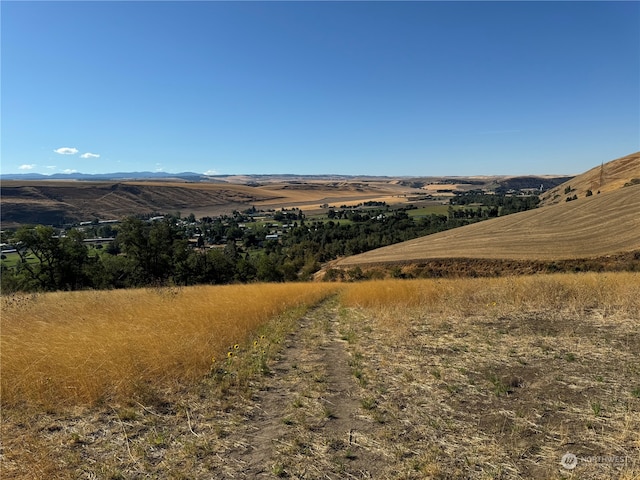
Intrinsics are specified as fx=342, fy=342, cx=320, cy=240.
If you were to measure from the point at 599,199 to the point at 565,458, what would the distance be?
5698cm

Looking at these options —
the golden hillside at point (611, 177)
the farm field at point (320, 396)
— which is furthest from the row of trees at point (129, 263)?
the golden hillside at point (611, 177)

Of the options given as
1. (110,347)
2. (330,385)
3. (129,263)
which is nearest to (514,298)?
(330,385)

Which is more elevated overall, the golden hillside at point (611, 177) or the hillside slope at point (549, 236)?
the golden hillside at point (611, 177)

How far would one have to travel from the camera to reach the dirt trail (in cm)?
346

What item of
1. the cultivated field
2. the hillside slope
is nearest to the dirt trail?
the hillside slope

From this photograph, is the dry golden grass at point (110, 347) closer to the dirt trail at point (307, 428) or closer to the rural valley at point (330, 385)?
the rural valley at point (330, 385)

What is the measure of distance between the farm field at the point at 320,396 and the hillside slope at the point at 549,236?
32052 millimetres

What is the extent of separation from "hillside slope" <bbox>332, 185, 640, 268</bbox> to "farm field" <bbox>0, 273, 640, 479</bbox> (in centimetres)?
3205

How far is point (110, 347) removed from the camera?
6094mm

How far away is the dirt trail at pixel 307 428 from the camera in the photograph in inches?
136

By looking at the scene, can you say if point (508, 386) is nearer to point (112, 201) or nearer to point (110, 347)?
point (110, 347)

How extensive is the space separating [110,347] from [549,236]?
46.3 meters

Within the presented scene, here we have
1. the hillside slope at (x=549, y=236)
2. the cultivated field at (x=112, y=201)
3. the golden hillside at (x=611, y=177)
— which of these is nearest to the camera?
the hillside slope at (x=549, y=236)

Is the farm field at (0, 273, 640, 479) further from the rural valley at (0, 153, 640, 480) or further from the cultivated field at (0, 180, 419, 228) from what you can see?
the cultivated field at (0, 180, 419, 228)
